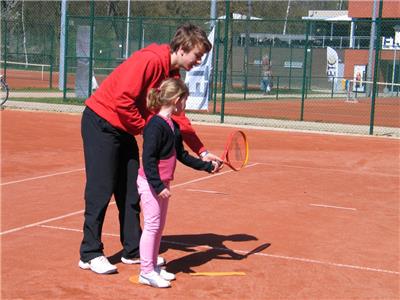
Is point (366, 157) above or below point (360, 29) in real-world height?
below

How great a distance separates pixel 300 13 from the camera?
75500 millimetres

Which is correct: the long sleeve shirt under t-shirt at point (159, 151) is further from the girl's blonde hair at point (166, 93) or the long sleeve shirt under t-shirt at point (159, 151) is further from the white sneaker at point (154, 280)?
the white sneaker at point (154, 280)

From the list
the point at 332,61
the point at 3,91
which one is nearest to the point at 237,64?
the point at 332,61

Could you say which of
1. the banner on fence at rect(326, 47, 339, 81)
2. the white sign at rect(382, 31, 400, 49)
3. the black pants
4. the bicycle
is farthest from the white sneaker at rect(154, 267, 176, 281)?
the white sign at rect(382, 31, 400, 49)

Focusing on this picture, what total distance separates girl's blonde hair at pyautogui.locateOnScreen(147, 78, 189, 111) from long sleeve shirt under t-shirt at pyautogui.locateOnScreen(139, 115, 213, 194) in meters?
0.10

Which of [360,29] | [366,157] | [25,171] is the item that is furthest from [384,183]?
[360,29]

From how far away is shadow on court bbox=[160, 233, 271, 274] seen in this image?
6352 mm

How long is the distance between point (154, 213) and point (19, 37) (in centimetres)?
3808

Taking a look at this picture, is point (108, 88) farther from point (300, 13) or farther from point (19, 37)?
point (300, 13)

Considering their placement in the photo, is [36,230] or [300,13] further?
[300,13]

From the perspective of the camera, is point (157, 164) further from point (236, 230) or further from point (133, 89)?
Result: point (236, 230)

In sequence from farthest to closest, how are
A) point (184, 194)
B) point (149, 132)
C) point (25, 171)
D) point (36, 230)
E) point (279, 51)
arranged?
point (279, 51), point (25, 171), point (184, 194), point (36, 230), point (149, 132)

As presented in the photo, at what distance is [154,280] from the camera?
5.57 meters

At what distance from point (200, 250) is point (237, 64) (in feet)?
134
